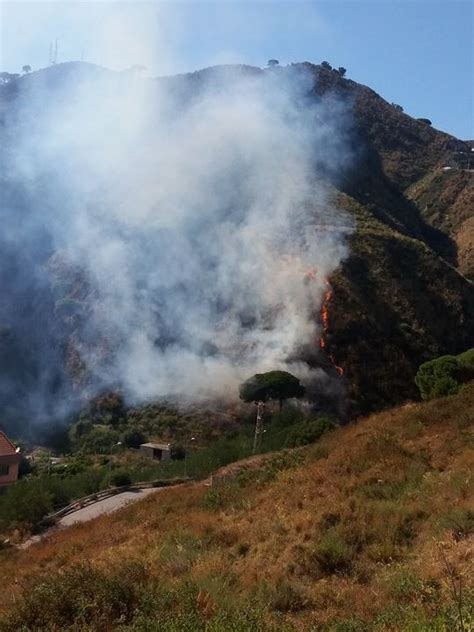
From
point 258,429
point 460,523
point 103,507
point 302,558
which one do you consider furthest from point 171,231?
point 460,523

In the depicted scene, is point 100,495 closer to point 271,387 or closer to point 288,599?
point 271,387

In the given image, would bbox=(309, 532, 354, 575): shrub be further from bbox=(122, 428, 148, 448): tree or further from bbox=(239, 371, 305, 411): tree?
bbox=(122, 428, 148, 448): tree

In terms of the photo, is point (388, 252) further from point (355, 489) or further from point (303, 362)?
point (355, 489)

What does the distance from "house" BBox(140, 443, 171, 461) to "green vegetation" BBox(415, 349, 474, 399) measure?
20.6 metres

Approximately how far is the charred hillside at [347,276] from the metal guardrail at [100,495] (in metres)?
18.7

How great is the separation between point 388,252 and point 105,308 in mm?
29442

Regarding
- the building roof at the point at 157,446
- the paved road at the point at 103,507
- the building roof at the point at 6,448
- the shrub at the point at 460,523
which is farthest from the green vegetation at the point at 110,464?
the shrub at the point at 460,523

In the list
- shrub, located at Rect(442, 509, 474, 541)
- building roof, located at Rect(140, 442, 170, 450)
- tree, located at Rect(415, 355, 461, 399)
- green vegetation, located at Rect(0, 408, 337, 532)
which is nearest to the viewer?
shrub, located at Rect(442, 509, 474, 541)

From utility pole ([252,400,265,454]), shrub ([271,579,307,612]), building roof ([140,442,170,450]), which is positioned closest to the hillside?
shrub ([271,579,307,612])

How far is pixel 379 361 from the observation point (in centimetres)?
5153

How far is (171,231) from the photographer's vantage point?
61.4m

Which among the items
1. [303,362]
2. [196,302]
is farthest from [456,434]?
[196,302]

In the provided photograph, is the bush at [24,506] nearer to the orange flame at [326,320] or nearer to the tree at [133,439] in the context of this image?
the tree at [133,439]

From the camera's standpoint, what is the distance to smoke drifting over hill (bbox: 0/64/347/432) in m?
51.4
